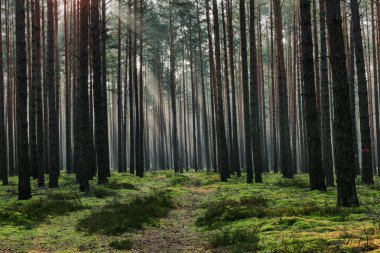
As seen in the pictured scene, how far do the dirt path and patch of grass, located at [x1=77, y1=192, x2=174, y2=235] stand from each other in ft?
1.03

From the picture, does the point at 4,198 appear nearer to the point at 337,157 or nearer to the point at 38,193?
the point at 38,193

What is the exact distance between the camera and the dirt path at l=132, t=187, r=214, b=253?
266 inches

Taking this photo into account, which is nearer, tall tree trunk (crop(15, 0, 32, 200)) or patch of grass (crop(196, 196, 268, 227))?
patch of grass (crop(196, 196, 268, 227))

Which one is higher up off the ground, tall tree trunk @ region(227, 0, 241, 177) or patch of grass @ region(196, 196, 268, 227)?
tall tree trunk @ region(227, 0, 241, 177)

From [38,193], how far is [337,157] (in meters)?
10.3

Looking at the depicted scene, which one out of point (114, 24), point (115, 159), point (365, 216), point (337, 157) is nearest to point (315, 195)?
point (337, 157)

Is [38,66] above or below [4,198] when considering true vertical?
above

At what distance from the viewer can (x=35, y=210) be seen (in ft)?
32.8

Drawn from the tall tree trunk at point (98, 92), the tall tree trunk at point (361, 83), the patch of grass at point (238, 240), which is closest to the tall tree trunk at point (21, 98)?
the tall tree trunk at point (98, 92)

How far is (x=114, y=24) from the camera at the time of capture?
30844 millimetres

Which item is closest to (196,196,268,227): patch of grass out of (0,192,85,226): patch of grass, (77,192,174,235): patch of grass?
(77,192,174,235): patch of grass

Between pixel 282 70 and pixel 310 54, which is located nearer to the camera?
pixel 310 54

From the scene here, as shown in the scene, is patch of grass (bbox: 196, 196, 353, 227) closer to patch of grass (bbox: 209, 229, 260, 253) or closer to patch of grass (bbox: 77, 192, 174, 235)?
patch of grass (bbox: 209, 229, 260, 253)

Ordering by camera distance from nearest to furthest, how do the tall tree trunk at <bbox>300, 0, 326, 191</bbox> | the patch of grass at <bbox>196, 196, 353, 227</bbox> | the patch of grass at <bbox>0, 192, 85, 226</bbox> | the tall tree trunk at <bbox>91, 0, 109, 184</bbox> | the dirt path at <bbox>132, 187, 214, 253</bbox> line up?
the dirt path at <bbox>132, 187, 214, 253</bbox>, the patch of grass at <bbox>196, 196, 353, 227</bbox>, the patch of grass at <bbox>0, 192, 85, 226</bbox>, the tall tree trunk at <bbox>300, 0, 326, 191</bbox>, the tall tree trunk at <bbox>91, 0, 109, 184</bbox>
